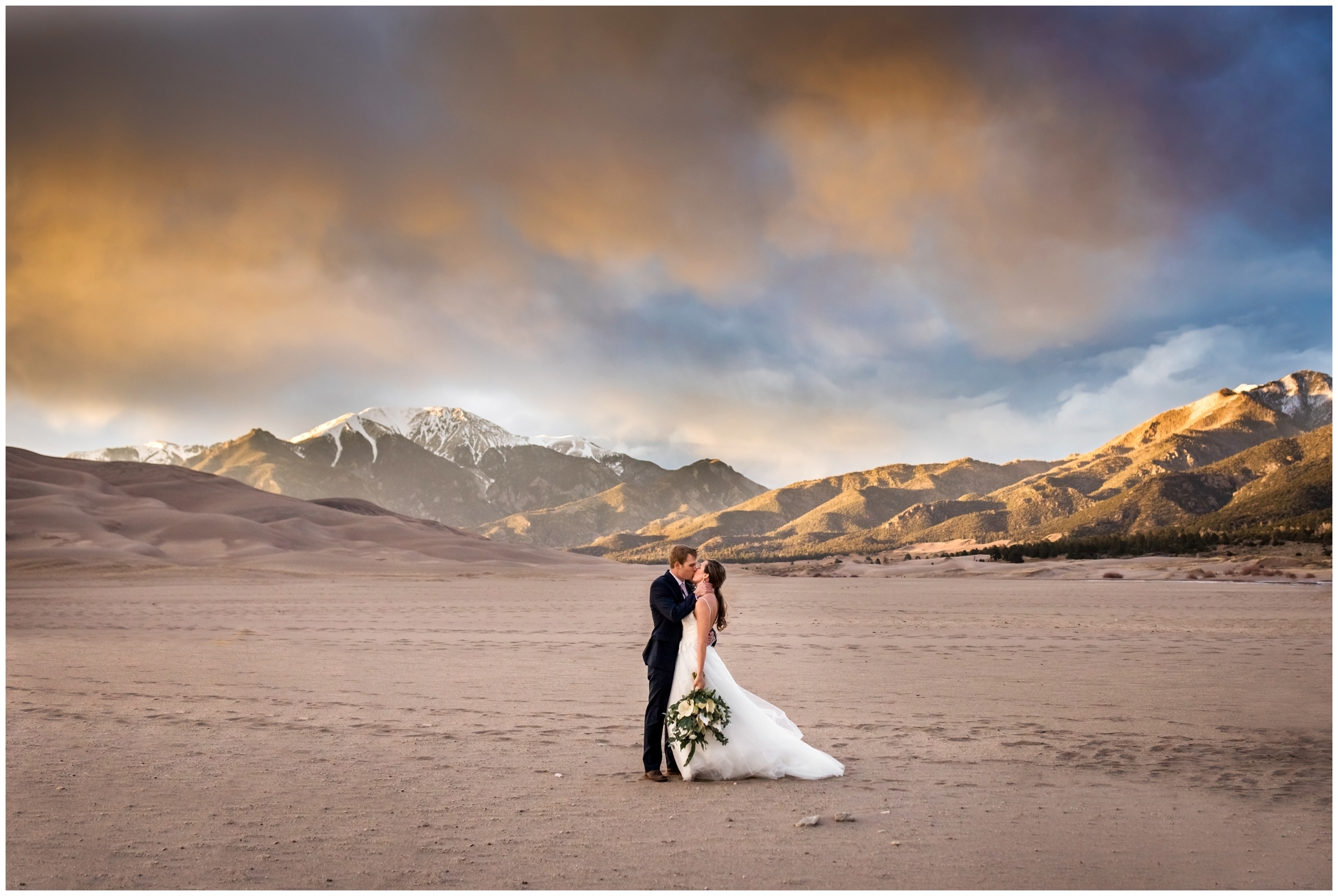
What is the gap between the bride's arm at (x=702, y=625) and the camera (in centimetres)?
693

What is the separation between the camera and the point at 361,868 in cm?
514

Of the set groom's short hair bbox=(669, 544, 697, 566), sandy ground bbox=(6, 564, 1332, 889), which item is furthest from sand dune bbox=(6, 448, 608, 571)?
groom's short hair bbox=(669, 544, 697, 566)

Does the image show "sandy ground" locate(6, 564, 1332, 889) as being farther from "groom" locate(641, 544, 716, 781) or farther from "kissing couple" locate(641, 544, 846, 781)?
"groom" locate(641, 544, 716, 781)

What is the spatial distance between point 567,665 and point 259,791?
748 cm

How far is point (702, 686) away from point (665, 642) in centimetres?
50

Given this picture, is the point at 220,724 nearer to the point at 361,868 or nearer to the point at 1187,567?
the point at 361,868

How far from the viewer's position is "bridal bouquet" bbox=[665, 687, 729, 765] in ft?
22.7

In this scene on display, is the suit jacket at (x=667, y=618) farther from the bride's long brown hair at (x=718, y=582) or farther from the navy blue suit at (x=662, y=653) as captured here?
the bride's long brown hair at (x=718, y=582)

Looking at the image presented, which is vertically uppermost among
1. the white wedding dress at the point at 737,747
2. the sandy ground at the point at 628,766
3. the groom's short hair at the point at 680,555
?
the groom's short hair at the point at 680,555

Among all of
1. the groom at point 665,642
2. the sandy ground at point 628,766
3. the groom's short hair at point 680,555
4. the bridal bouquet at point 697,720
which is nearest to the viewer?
the sandy ground at point 628,766

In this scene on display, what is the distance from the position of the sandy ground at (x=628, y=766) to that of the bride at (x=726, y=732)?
0.17m

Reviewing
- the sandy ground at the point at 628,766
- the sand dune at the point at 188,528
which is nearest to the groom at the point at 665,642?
the sandy ground at the point at 628,766

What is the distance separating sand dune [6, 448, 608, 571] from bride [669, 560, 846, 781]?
46365mm

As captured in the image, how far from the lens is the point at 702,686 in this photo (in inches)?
276
